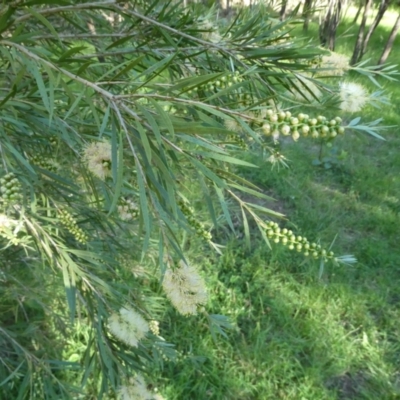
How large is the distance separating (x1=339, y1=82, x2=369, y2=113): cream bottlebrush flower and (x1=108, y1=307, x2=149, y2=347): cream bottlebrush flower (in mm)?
468

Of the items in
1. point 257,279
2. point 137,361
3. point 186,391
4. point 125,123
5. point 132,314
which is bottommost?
point 186,391

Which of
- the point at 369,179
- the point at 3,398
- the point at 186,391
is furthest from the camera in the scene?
the point at 369,179

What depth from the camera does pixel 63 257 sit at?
0.78 m

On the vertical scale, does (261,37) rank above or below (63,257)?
above

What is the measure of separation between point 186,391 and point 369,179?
5.72 feet

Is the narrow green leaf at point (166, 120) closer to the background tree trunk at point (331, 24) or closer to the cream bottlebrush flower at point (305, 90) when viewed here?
the cream bottlebrush flower at point (305, 90)

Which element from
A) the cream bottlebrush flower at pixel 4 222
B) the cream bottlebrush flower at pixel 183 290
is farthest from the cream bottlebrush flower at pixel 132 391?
the cream bottlebrush flower at pixel 4 222

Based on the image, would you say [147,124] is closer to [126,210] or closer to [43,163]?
[43,163]

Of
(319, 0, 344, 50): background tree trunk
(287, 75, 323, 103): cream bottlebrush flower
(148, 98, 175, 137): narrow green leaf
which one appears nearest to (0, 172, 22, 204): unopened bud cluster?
(148, 98, 175, 137): narrow green leaf

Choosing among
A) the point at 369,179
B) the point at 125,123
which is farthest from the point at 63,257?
the point at 369,179

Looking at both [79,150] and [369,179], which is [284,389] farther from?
[369,179]

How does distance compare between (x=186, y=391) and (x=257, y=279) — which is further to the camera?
(x=257, y=279)

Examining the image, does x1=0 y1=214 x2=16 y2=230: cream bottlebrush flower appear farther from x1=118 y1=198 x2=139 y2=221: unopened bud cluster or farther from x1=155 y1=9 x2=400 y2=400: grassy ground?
x1=155 y1=9 x2=400 y2=400: grassy ground

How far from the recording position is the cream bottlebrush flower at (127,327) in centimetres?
77
